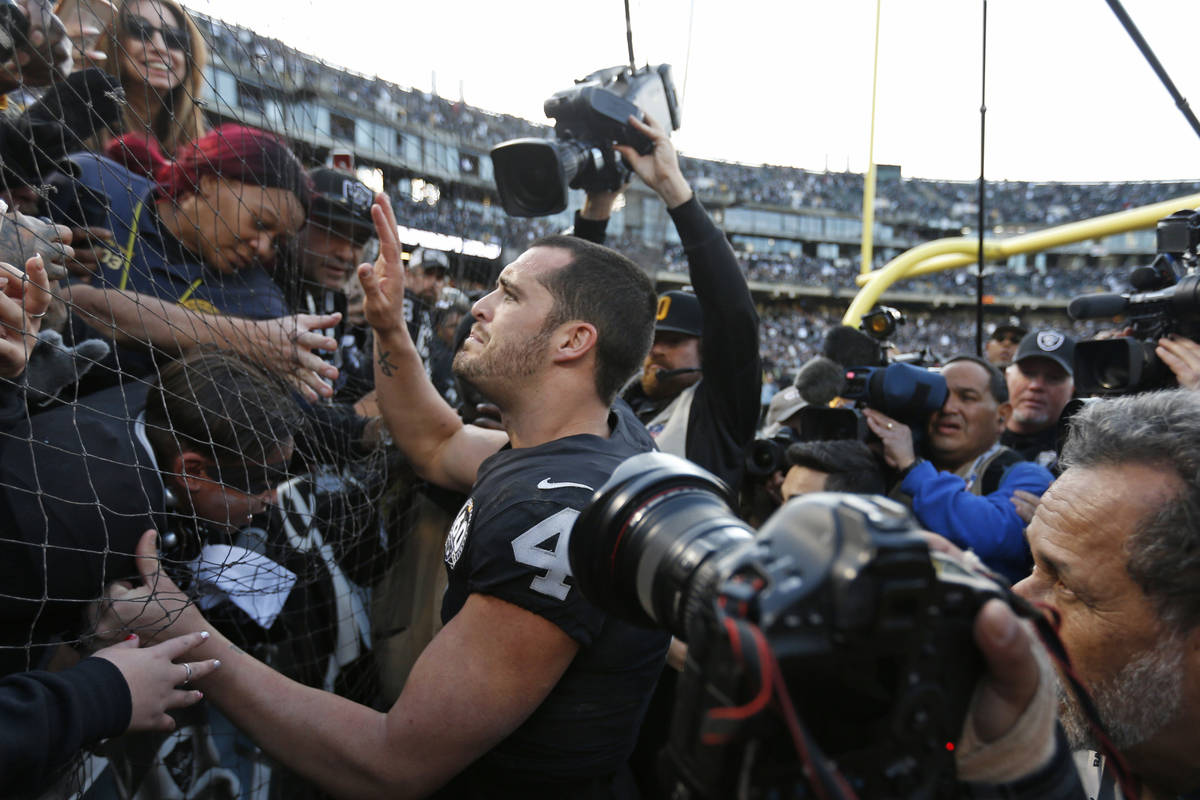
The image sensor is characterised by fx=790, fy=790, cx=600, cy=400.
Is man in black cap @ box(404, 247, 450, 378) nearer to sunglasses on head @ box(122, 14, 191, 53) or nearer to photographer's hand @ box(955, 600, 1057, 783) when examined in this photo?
sunglasses on head @ box(122, 14, 191, 53)

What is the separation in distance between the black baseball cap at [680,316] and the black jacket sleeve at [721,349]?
0.63 metres

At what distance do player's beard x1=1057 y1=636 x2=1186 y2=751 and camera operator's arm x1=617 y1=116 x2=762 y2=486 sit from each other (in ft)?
4.71

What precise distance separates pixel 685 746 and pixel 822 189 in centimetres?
5063

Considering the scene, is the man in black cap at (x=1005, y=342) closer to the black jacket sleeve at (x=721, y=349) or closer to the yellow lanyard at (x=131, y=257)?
the black jacket sleeve at (x=721, y=349)

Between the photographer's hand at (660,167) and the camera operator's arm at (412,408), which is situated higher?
the photographer's hand at (660,167)

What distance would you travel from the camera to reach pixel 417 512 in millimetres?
2686

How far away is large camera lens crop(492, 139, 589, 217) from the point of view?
2.40m

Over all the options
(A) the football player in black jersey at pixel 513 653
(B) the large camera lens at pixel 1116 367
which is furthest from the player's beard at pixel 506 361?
(B) the large camera lens at pixel 1116 367

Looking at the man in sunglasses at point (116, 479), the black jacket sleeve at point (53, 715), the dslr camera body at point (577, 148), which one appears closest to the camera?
the black jacket sleeve at point (53, 715)

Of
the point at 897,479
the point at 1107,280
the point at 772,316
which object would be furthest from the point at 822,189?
the point at 897,479

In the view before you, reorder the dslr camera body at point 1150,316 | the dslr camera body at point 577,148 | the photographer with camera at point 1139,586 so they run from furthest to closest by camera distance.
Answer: the dslr camera body at point 577,148
the dslr camera body at point 1150,316
the photographer with camera at point 1139,586

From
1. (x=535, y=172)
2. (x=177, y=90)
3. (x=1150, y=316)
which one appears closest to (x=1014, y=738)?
(x=535, y=172)

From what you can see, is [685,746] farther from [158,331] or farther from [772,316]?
[772,316]

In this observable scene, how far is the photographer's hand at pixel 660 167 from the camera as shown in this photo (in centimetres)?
258
